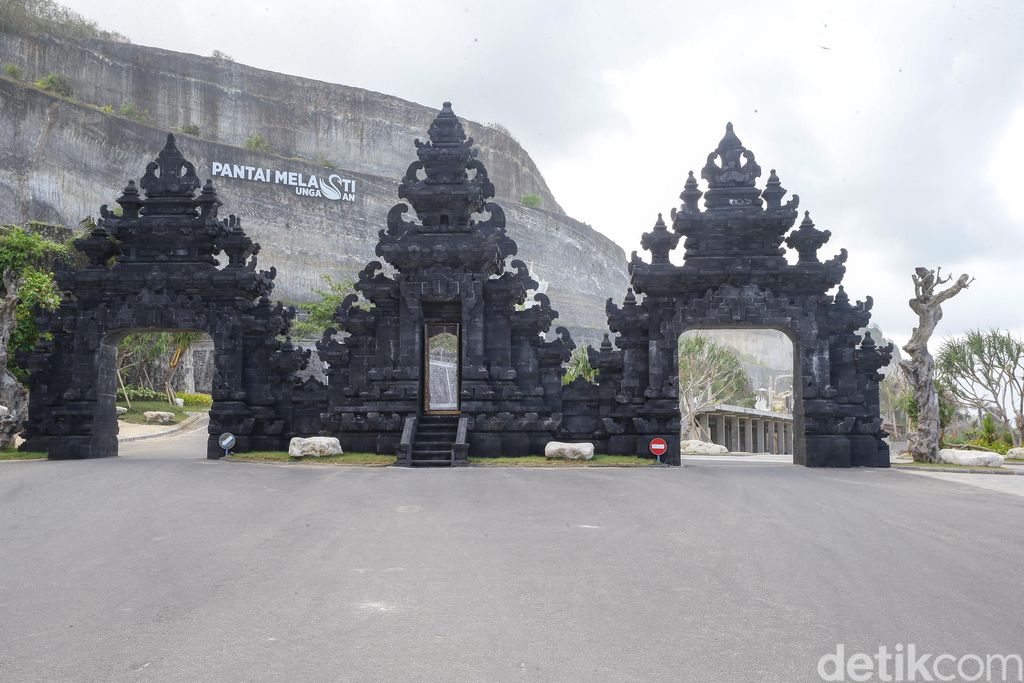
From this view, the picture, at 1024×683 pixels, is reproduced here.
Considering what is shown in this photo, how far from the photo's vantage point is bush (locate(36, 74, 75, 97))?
58703 mm

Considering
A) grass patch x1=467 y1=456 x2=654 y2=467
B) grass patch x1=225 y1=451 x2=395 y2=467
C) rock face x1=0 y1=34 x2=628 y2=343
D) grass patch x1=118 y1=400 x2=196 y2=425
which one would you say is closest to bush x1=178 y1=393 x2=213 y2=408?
grass patch x1=118 y1=400 x2=196 y2=425

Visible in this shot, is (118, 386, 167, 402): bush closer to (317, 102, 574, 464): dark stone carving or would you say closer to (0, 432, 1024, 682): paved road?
(317, 102, 574, 464): dark stone carving

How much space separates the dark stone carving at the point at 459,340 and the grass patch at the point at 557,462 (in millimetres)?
708

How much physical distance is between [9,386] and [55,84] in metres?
46.4

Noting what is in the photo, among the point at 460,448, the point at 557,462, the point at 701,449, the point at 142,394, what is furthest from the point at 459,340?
the point at 142,394

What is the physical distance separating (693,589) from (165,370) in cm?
5178

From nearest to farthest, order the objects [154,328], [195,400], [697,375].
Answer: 1. [154,328]
2. [697,375]
3. [195,400]

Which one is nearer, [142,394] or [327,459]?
[327,459]

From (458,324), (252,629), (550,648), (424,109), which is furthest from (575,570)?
(424,109)

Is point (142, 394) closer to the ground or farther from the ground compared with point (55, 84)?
closer to the ground

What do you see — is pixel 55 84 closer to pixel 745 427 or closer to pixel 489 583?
pixel 745 427

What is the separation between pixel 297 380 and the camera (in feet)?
68.3

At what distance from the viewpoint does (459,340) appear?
21.2 meters

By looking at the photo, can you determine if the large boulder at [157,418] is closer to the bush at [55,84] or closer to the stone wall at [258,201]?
the stone wall at [258,201]
